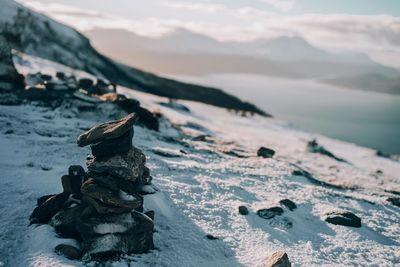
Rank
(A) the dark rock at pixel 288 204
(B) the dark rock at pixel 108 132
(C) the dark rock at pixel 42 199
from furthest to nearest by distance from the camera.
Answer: (A) the dark rock at pixel 288 204, (C) the dark rock at pixel 42 199, (B) the dark rock at pixel 108 132

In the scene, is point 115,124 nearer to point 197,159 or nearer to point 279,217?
point 279,217

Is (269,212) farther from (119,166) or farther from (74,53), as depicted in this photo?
(74,53)

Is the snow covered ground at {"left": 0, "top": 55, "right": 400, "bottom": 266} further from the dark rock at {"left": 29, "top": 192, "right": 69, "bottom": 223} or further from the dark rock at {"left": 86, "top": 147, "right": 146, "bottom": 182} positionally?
the dark rock at {"left": 86, "top": 147, "right": 146, "bottom": 182}

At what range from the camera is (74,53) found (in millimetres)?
69188

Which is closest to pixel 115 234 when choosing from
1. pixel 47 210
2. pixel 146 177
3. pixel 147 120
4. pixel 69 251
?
pixel 69 251

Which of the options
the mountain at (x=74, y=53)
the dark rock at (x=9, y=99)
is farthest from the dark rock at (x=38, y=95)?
the mountain at (x=74, y=53)

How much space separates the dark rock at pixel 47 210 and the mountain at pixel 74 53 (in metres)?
51.2

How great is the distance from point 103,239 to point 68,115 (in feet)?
50.5

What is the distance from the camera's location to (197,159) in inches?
904

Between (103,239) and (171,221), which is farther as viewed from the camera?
(171,221)

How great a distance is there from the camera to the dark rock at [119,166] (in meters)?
13.0

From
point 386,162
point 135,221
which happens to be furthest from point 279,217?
point 386,162

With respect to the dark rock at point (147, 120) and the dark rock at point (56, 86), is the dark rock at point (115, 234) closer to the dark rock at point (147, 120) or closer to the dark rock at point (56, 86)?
the dark rock at point (147, 120)

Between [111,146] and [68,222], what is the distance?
271 cm
